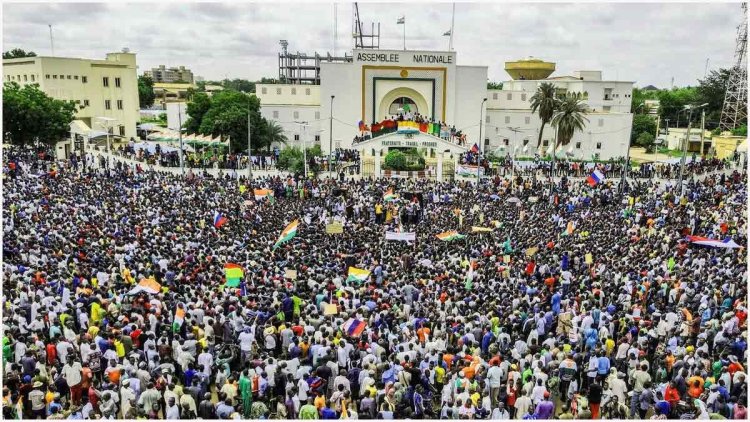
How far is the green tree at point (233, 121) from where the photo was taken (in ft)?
160

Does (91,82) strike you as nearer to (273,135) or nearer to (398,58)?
(273,135)

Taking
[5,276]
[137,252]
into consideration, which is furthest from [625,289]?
[5,276]

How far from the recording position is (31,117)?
42.3 meters

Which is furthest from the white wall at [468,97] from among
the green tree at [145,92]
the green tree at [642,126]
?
the green tree at [145,92]

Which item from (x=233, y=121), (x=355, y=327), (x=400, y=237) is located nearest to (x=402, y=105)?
(x=233, y=121)

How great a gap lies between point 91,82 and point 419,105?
32.5m

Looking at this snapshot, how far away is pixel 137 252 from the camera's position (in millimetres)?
18141

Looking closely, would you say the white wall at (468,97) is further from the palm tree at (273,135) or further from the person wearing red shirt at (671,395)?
the person wearing red shirt at (671,395)

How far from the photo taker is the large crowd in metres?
10.1

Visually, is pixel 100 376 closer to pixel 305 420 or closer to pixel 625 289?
pixel 305 420

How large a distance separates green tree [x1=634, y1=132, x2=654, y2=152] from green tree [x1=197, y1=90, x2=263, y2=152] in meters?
39.5

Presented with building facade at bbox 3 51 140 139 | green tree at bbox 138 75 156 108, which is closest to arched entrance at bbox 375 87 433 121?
building facade at bbox 3 51 140 139

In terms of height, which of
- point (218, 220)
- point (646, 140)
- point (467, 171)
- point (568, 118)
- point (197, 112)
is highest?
point (197, 112)

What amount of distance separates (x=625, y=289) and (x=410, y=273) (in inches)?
217
